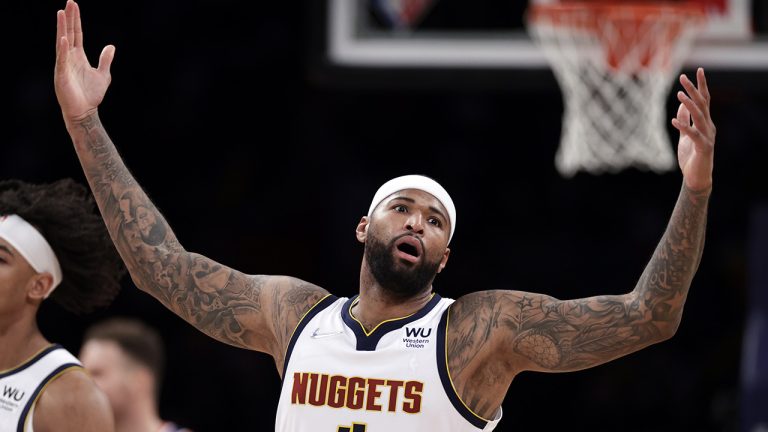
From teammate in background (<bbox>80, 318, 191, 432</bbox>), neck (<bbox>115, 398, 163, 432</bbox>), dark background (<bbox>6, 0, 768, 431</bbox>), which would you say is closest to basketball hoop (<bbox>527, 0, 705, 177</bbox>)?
teammate in background (<bbox>80, 318, 191, 432</bbox>)

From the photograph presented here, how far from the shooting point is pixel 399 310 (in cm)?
432

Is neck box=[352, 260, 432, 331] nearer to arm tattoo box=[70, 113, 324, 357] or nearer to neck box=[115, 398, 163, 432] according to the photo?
arm tattoo box=[70, 113, 324, 357]

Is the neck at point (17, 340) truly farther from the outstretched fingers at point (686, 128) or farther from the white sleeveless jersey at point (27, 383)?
the outstretched fingers at point (686, 128)

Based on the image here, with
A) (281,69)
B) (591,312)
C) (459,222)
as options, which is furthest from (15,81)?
(591,312)

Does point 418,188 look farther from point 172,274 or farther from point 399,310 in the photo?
point 172,274

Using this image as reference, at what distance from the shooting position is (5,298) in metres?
4.74

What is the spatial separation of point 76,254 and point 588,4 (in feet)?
11.3

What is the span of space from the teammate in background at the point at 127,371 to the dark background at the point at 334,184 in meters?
4.14

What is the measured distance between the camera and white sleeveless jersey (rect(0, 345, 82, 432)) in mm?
4512

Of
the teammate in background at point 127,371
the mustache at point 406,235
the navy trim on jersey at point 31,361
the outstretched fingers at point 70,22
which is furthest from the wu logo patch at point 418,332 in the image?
the teammate in background at point 127,371

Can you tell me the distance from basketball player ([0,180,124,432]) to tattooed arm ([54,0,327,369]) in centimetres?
49

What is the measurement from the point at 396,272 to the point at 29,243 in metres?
1.47

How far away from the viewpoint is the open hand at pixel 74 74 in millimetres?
4395

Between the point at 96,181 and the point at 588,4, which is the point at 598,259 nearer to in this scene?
the point at 588,4
